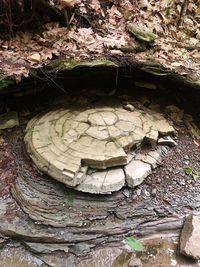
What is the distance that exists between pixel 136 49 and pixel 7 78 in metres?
1.83

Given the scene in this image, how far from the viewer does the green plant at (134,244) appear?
12.3 feet

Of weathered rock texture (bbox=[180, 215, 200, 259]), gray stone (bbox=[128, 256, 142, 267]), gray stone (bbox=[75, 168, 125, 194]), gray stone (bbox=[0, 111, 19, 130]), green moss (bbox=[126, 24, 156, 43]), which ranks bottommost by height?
gray stone (bbox=[128, 256, 142, 267])

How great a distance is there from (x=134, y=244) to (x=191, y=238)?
58cm

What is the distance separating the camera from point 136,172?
4.10 metres

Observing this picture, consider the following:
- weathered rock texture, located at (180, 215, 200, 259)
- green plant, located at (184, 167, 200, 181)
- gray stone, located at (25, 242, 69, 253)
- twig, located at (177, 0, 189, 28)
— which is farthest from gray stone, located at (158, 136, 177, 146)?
twig, located at (177, 0, 189, 28)

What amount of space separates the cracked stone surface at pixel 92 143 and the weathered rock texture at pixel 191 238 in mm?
698

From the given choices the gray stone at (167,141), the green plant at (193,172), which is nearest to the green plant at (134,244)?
the green plant at (193,172)

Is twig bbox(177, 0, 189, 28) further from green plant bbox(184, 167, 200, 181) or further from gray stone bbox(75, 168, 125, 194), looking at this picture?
gray stone bbox(75, 168, 125, 194)

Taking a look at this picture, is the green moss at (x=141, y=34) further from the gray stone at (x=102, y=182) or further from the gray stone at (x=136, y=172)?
the gray stone at (x=102, y=182)

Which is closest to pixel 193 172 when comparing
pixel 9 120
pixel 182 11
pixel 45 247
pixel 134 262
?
pixel 134 262

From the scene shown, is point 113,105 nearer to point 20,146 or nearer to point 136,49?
point 136,49

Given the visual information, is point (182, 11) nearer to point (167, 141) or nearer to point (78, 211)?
point (167, 141)

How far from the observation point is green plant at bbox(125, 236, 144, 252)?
375 cm

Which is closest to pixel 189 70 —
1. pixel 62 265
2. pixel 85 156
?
pixel 85 156
